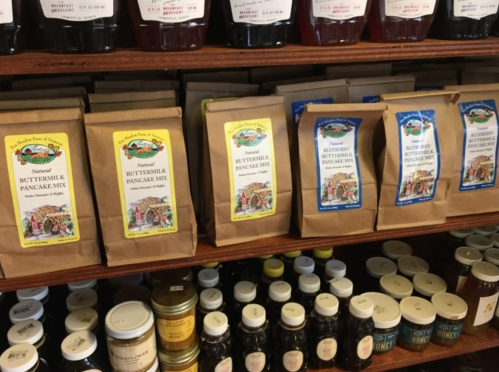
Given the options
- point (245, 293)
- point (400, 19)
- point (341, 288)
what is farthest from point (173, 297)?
point (400, 19)

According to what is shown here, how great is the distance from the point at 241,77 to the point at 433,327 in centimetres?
85

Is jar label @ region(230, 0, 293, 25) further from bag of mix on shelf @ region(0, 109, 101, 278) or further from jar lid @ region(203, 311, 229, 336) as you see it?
Result: jar lid @ region(203, 311, 229, 336)

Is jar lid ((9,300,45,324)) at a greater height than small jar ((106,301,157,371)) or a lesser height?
greater

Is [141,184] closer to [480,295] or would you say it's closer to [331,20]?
[331,20]

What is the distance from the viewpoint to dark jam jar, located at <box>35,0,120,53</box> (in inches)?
28.6

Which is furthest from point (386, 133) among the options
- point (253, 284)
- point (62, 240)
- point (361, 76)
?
point (62, 240)

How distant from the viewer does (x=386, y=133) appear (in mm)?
972

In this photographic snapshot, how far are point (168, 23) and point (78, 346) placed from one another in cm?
68

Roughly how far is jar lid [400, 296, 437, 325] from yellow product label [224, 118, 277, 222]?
519 millimetres

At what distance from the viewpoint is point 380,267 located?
131 cm

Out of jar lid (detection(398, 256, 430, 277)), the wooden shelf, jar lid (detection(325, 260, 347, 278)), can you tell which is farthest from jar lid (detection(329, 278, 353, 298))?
the wooden shelf

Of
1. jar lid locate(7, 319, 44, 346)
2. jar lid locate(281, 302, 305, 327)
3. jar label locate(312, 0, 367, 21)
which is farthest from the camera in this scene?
jar lid locate(281, 302, 305, 327)

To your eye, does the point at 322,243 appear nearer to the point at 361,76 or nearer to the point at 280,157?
the point at 280,157

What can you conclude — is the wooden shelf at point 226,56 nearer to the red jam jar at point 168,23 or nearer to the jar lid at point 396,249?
the red jam jar at point 168,23
